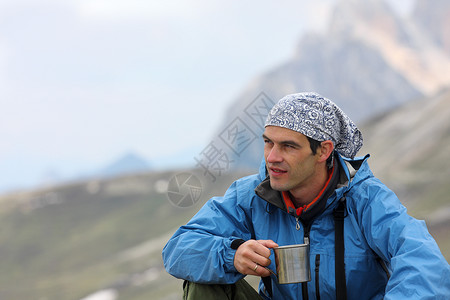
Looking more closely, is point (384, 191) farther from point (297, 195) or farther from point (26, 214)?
point (26, 214)

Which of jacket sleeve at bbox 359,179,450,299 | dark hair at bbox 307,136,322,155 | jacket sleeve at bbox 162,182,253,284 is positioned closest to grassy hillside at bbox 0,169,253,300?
jacket sleeve at bbox 162,182,253,284

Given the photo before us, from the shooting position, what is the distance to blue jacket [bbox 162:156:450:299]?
425 cm

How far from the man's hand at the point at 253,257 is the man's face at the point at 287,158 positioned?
60 cm

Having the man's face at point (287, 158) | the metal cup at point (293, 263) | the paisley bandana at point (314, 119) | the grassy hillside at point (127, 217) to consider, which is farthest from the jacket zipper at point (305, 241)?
the grassy hillside at point (127, 217)

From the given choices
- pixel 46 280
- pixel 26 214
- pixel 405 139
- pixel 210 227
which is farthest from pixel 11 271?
pixel 210 227

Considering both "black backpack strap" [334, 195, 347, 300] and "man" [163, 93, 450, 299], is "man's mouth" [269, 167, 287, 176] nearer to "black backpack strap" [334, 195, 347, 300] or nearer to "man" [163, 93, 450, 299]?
"man" [163, 93, 450, 299]

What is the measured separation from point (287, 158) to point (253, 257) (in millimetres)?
956

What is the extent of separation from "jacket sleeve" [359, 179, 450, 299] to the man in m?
0.01

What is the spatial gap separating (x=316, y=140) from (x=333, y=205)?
1.99ft

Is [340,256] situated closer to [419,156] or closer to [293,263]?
[293,263]

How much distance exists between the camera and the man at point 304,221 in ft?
14.8

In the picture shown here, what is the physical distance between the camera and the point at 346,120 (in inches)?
195

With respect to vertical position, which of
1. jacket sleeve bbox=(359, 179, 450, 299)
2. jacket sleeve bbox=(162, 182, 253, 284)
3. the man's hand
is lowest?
jacket sleeve bbox=(359, 179, 450, 299)

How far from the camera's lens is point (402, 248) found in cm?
412
